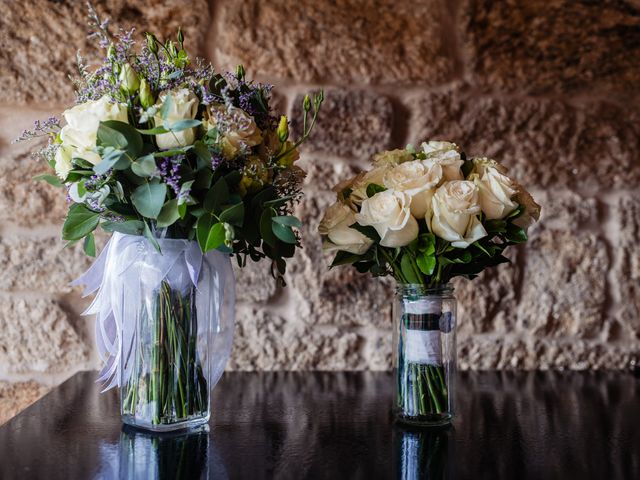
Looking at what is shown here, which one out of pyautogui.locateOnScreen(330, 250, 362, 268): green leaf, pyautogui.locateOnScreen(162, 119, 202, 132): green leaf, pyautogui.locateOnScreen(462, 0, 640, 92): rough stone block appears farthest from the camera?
pyautogui.locateOnScreen(462, 0, 640, 92): rough stone block

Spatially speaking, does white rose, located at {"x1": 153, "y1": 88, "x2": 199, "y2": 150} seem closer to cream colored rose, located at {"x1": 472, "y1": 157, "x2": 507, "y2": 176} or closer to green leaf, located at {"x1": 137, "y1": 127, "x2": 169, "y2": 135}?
green leaf, located at {"x1": 137, "y1": 127, "x2": 169, "y2": 135}

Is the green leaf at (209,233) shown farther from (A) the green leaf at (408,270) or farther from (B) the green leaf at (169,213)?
(A) the green leaf at (408,270)

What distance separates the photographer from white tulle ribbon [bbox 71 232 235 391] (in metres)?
0.87

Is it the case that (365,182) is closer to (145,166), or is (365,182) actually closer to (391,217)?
(391,217)

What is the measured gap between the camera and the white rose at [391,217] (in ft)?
2.86

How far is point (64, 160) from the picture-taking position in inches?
33.2

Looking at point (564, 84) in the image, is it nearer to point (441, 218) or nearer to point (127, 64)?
point (441, 218)

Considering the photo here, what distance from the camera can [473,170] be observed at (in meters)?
0.94

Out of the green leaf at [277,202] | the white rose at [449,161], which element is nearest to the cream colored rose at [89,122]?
the green leaf at [277,202]

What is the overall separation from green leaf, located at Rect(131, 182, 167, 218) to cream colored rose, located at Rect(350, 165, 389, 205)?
0.96ft

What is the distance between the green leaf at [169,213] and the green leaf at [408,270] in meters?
0.34

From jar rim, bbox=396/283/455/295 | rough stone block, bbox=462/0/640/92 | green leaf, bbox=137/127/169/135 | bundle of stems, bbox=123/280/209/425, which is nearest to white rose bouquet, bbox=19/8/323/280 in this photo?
green leaf, bbox=137/127/169/135

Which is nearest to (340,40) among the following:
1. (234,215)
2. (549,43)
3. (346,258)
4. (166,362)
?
(549,43)

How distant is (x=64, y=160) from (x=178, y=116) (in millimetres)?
180
